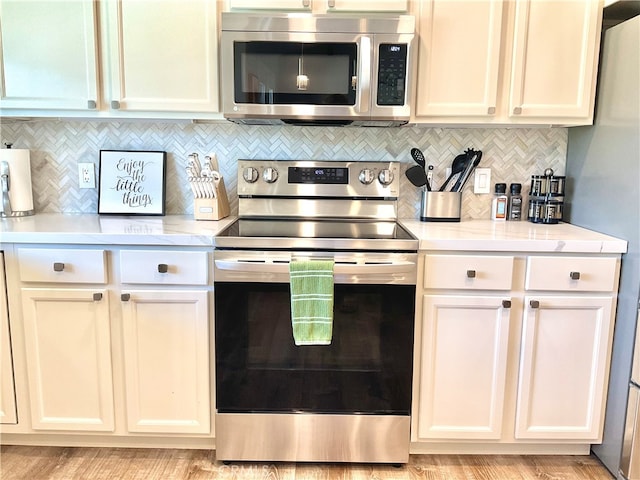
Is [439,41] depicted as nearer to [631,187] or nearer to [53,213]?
[631,187]

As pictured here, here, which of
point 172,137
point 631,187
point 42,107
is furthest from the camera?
point 172,137

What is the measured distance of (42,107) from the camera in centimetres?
191

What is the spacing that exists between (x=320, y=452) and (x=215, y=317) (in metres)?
0.67

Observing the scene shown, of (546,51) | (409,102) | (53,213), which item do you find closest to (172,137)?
(53,213)

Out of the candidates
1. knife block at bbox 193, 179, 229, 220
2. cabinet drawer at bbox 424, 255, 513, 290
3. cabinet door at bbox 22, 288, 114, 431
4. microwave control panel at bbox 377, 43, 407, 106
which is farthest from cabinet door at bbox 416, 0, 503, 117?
cabinet door at bbox 22, 288, 114, 431

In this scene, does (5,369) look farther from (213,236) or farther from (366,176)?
(366,176)

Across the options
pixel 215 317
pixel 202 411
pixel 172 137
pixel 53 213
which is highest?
pixel 172 137

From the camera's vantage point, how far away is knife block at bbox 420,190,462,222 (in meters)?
2.11

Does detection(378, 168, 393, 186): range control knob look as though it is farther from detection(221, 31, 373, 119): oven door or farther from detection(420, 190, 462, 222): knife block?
detection(221, 31, 373, 119): oven door

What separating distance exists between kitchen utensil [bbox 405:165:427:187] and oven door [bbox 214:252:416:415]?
588mm

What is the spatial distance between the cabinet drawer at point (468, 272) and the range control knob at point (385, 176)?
1.81 feet

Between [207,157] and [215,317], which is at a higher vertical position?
[207,157]

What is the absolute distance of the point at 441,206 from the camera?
2123mm

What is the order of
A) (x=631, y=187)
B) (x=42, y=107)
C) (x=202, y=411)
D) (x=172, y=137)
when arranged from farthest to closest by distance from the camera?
(x=172, y=137) → (x=42, y=107) → (x=202, y=411) → (x=631, y=187)
